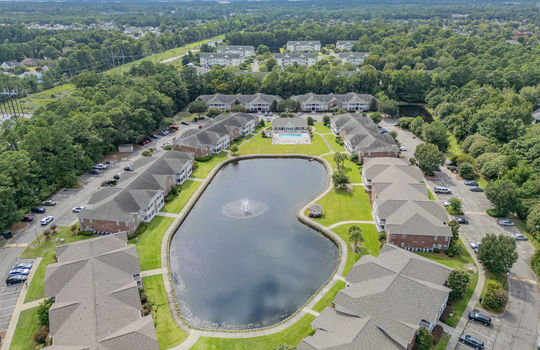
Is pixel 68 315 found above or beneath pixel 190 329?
above

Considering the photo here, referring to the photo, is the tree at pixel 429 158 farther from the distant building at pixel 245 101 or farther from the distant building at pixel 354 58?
the distant building at pixel 354 58

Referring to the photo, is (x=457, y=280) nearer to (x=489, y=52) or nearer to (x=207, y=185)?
(x=207, y=185)

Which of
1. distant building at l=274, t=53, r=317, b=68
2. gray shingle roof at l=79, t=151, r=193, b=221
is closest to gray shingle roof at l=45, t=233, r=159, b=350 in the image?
gray shingle roof at l=79, t=151, r=193, b=221

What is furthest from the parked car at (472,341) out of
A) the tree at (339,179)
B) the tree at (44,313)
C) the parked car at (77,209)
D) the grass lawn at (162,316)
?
the parked car at (77,209)

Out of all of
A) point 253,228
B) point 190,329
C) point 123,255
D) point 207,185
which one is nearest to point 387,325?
point 190,329

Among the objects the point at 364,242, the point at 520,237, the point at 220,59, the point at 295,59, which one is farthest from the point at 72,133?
the point at 295,59
